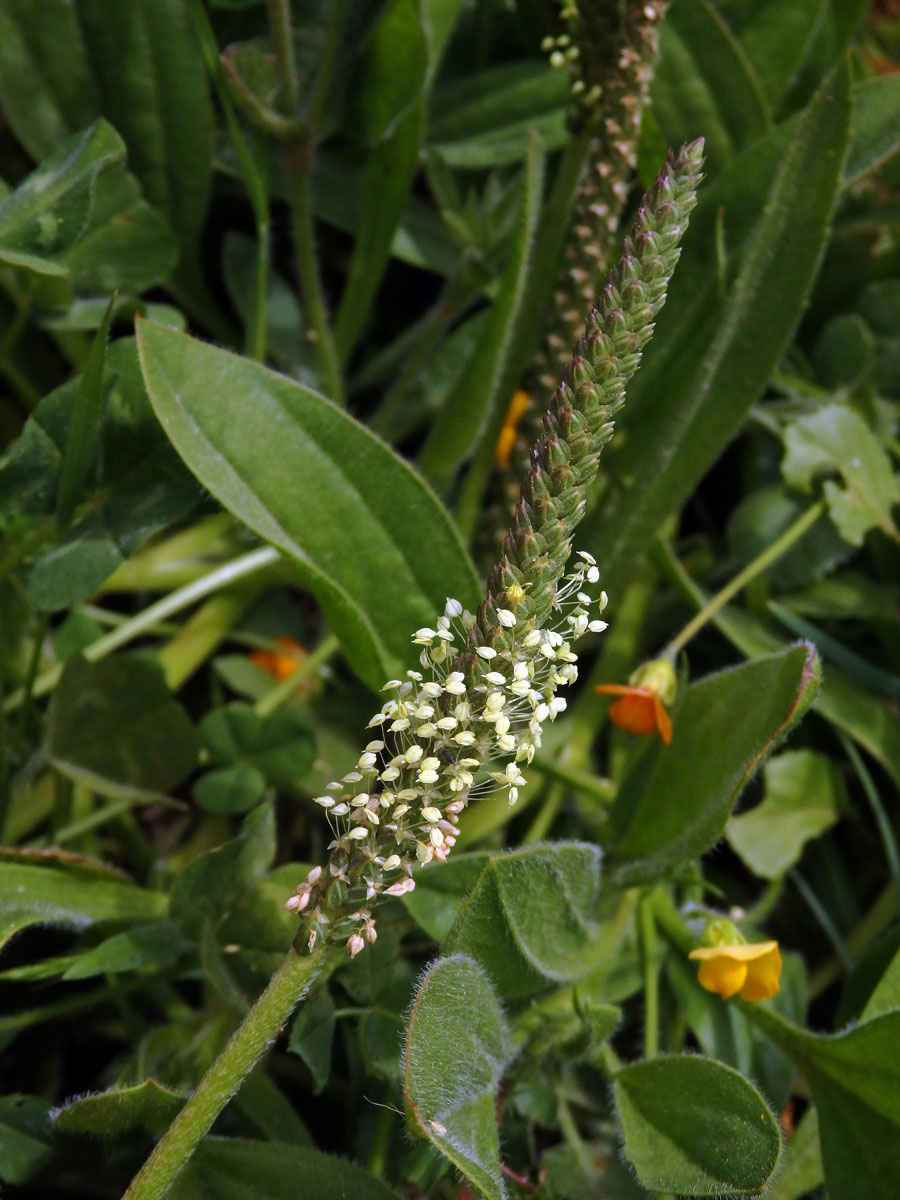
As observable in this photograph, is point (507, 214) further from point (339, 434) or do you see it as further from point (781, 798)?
point (781, 798)

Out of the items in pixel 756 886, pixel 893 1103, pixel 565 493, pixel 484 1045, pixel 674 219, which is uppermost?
pixel 674 219

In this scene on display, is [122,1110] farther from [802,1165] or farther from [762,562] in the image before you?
[762,562]

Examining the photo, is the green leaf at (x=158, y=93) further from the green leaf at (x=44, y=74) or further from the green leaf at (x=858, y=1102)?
the green leaf at (x=858, y=1102)

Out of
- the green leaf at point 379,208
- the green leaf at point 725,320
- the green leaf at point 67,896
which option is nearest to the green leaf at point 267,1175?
the green leaf at point 67,896

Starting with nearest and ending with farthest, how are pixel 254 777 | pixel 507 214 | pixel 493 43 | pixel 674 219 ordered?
pixel 674 219 < pixel 254 777 < pixel 507 214 < pixel 493 43

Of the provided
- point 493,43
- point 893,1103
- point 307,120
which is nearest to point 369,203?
point 307,120

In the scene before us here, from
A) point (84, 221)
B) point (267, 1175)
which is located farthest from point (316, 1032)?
point (84, 221)
